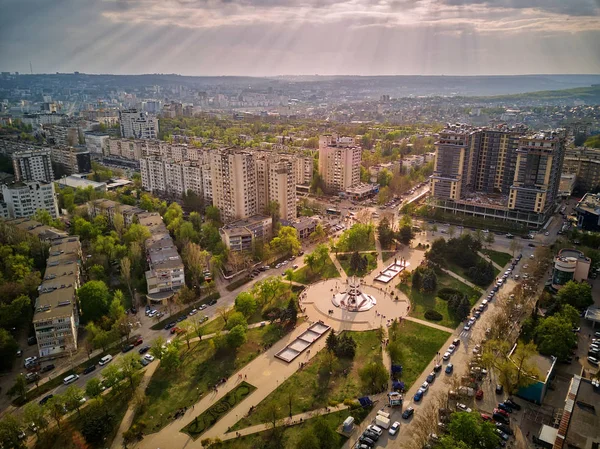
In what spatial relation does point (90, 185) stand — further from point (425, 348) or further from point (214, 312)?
point (425, 348)

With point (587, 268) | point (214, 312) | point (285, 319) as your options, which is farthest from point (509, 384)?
point (214, 312)

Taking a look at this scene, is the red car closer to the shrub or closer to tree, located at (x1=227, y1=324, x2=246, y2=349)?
the shrub

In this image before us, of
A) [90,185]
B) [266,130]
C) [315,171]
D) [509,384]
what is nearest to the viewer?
[509,384]

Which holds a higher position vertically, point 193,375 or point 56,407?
point 56,407

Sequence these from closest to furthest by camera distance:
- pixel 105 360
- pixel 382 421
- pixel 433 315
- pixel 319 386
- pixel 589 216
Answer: pixel 382 421 < pixel 319 386 < pixel 105 360 < pixel 433 315 < pixel 589 216

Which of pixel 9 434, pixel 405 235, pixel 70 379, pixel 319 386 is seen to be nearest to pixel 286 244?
pixel 405 235

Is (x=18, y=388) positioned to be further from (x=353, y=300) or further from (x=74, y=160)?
(x=74, y=160)

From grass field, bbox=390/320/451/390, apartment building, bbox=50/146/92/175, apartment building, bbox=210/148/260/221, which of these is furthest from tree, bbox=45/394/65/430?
apartment building, bbox=50/146/92/175
